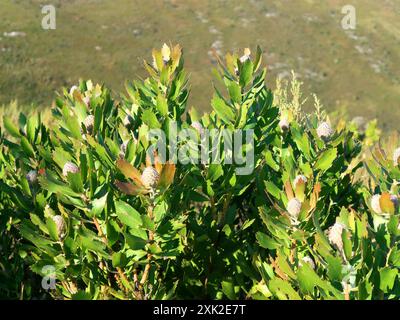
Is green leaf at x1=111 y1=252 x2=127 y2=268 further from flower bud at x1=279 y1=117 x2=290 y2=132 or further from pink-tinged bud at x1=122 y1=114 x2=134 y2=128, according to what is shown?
flower bud at x1=279 y1=117 x2=290 y2=132

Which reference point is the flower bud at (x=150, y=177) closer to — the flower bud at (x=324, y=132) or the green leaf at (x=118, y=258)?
the green leaf at (x=118, y=258)

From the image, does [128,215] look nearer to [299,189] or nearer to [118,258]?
[118,258]

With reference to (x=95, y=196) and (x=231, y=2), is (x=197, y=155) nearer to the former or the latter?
(x=95, y=196)

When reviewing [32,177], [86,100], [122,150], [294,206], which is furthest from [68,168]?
[294,206]

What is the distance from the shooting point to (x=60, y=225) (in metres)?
1.86

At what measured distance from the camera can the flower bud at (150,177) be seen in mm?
1606

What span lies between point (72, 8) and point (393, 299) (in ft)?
127

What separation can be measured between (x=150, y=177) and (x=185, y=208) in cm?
41

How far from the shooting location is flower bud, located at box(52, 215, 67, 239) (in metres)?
1.86

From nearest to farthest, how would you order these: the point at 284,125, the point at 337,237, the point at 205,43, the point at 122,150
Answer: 1. the point at 337,237
2. the point at 122,150
3. the point at 284,125
4. the point at 205,43

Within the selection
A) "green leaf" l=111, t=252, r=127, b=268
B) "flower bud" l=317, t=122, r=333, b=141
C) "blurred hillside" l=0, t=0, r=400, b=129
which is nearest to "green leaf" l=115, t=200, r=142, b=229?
"green leaf" l=111, t=252, r=127, b=268

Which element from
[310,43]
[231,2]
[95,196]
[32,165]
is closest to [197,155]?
[95,196]

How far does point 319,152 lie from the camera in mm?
2111
